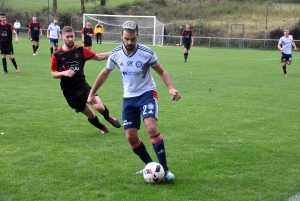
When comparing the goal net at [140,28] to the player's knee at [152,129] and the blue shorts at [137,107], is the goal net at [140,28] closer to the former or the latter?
the blue shorts at [137,107]

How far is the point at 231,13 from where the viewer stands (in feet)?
165

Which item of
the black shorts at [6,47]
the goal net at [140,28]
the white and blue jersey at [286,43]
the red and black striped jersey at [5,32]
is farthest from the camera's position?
the goal net at [140,28]

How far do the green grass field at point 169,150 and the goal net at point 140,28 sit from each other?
94.8 ft

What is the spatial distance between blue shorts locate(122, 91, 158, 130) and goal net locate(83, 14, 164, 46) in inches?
1424

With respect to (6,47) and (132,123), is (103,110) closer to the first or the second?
(132,123)

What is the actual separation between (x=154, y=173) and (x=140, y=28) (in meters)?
37.8

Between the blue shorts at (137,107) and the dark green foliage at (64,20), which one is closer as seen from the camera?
the blue shorts at (137,107)

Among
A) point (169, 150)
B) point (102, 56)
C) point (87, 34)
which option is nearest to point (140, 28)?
point (87, 34)

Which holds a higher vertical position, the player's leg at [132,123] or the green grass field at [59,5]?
the green grass field at [59,5]

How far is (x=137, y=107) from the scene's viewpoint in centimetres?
584

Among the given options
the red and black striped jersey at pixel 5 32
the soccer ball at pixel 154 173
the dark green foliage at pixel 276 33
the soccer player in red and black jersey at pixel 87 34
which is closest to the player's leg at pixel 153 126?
the soccer ball at pixel 154 173

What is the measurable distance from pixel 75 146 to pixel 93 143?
13.1 inches

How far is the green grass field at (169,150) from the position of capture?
5.40 m

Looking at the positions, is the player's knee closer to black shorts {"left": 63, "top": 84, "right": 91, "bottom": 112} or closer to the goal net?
black shorts {"left": 63, "top": 84, "right": 91, "bottom": 112}
